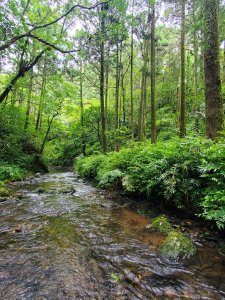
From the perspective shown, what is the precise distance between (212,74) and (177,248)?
4925mm

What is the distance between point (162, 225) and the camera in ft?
14.3

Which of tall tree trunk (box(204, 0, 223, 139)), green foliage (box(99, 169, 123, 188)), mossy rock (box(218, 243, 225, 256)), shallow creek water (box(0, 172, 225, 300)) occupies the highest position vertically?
tall tree trunk (box(204, 0, 223, 139))

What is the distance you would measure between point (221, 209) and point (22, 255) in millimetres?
3585

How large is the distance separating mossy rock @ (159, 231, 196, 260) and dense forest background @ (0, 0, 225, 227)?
25.1 inches

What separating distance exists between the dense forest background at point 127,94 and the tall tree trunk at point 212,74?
0.09 feet

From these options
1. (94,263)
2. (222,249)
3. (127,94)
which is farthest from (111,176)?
(127,94)

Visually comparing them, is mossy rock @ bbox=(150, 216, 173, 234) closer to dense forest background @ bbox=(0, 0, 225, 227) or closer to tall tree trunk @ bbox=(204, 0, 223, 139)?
dense forest background @ bbox=(0, 0, 225, 227)

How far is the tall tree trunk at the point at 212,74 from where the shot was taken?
565cm

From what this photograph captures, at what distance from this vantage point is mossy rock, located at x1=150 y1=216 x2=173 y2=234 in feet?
13.9

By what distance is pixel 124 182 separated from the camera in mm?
6855

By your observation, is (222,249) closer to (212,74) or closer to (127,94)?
(212,74)

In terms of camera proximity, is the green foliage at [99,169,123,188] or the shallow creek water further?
the green foliage at [99,169,123,188]

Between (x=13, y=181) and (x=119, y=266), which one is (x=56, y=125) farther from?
(x=119, y=266)

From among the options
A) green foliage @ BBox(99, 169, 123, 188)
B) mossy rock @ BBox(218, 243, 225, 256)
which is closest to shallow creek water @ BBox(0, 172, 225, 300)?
mossy rock @ BBox(218, 243, 225, 256)
